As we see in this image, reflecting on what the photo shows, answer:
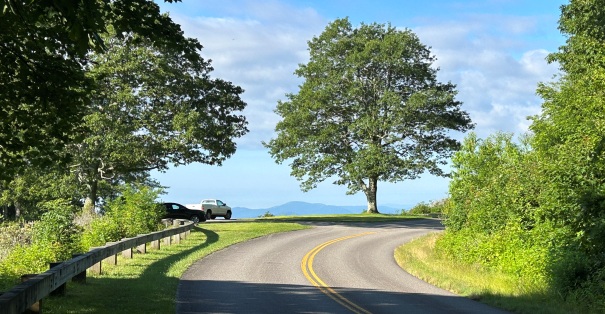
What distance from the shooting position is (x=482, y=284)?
17.6 m

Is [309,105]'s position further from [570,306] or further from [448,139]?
[570,306]

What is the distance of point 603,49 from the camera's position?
26094mm

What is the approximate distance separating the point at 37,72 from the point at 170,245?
15449 millimetres

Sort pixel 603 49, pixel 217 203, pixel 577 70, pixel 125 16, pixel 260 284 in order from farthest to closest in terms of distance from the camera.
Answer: pixel 217 203 → pixel 577 70 → pixel 603 49 → pixel 260 284 → pixel 125 16

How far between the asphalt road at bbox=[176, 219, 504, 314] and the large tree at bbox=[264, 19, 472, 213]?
2374 centimetres

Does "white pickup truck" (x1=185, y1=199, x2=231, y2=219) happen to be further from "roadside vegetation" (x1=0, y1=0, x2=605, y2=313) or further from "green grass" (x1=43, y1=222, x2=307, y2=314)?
"green grass" (x1=43, y1=222, x2=307, y2=314)

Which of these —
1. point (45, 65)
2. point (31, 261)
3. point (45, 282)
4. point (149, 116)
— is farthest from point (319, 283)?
point (149, 116)

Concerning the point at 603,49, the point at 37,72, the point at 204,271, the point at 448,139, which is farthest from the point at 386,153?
the point at 37,72

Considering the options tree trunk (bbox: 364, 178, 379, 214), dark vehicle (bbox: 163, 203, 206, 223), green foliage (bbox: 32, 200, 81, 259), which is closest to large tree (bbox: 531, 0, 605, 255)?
green foliage (bbox: 32, 200, 81, 259)

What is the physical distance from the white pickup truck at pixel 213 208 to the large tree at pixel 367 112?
27.0 feet

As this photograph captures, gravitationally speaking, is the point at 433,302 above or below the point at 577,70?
below

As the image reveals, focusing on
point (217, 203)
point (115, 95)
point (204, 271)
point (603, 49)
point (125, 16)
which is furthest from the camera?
point (217, 203)

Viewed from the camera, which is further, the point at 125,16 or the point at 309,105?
the point at 309,105

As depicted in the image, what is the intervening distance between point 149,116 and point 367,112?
2079cm
